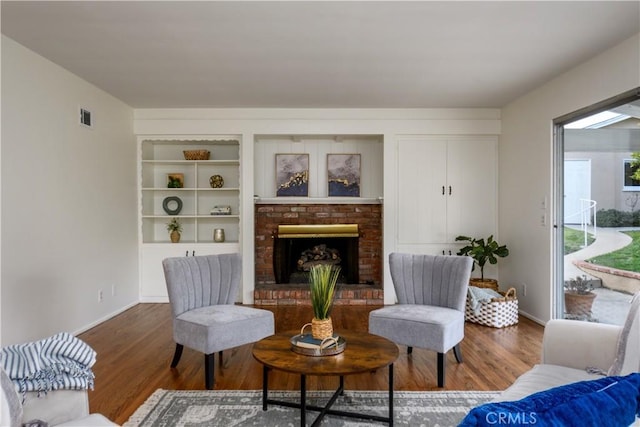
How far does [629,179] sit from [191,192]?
16.1 ft

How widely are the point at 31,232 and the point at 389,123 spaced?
3.92 metres

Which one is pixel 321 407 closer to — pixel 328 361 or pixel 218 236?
pixel 328 361

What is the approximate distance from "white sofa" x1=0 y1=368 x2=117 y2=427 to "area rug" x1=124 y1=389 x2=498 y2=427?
731 mm

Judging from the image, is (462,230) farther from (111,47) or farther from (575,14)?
(111,47)

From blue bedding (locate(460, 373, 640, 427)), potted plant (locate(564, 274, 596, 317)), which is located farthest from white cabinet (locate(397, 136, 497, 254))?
blue bedding (locate(460, 373, 640, 427))

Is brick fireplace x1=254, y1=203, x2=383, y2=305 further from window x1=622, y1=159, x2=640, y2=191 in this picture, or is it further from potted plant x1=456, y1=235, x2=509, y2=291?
window x1=622, y1=159, x2=640, y2=191

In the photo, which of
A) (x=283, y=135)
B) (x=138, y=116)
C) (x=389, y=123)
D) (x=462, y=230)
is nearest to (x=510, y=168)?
(x=462, y=230)

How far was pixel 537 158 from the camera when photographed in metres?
4.23

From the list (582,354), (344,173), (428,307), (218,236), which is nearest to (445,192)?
(344,173)

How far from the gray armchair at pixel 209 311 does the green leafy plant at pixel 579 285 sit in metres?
2.84

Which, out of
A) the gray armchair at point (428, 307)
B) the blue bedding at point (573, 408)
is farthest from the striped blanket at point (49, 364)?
the gray armchair at point (428, 307)

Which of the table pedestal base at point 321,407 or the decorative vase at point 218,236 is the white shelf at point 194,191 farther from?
the table pedestal base at point 321,407

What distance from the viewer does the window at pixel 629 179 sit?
310cm

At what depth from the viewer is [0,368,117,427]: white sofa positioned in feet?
4.29
